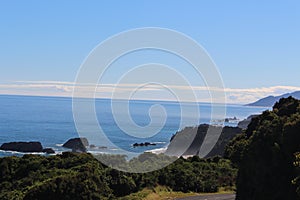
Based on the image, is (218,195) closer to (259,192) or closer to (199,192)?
(199,192)

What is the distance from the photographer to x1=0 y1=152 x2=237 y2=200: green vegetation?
23.1 m

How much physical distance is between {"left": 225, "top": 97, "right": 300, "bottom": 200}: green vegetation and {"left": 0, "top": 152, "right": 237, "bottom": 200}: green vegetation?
25.6ft

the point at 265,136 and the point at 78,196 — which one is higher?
the point at 265,136

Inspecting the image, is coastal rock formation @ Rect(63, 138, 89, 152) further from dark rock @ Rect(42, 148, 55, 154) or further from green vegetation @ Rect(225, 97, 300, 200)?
green vegetation @ Rect(225, 97, 300, 200)

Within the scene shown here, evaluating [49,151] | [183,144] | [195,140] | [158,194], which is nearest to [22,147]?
[49,151]

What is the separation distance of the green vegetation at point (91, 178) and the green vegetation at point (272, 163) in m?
7.82

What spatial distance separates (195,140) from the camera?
207 ft

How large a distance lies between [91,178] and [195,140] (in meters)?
39.8

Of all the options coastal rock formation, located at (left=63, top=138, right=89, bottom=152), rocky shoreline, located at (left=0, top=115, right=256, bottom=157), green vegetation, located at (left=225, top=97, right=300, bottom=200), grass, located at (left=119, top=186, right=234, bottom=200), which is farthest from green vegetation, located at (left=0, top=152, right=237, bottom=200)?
coastal rock formation, located at (left=63, top=138, right=89, bottom=152)

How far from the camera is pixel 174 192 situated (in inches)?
1115

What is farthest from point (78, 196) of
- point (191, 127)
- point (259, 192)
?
point (191, 127)

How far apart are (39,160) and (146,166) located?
288 inches

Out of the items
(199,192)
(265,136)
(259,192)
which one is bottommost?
(199,192)

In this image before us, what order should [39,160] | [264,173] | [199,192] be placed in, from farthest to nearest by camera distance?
[39,160], [199,192], [264,173]
